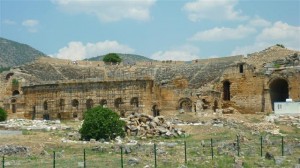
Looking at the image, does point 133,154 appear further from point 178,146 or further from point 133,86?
point 133,86

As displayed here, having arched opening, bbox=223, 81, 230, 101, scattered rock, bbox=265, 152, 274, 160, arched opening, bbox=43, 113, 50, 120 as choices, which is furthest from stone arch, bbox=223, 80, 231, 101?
scattered rock, bbox=265, 152, 274, 160

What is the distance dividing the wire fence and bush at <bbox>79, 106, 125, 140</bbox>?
4.28m

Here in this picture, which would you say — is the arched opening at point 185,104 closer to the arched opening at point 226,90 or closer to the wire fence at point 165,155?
the arched opening at point 226,90

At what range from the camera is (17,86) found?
65562 mm

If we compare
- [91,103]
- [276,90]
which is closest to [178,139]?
[91,103]

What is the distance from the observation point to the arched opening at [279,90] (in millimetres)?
56400

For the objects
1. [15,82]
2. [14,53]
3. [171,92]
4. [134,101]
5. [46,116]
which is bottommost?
[46,116]

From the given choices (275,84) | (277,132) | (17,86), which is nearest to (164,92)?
(275,84)

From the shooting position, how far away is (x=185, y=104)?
5266 cm

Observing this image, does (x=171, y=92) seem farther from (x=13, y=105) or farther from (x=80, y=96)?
(x=13, y=105)

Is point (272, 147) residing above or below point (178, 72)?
below

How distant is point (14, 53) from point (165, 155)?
134m

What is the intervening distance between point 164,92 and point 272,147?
26.1 m

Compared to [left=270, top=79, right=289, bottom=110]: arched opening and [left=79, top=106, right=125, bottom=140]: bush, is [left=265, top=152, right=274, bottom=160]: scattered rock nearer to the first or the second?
[left=79, top=106, right=125, bottom=140]: bush
